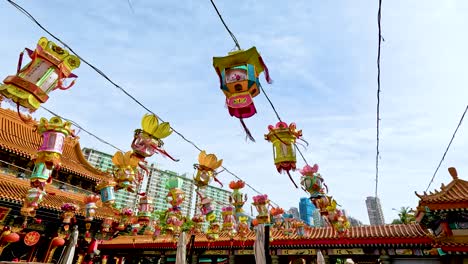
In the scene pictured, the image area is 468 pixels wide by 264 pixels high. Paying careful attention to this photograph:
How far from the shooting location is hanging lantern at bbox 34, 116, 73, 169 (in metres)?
6.34

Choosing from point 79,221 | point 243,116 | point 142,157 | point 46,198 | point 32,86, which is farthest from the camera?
point 79,221

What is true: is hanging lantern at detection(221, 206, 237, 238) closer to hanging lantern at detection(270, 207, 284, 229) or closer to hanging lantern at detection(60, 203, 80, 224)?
hanging lantern at detection(270, 207, 284, 229)

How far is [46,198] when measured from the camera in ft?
39.7

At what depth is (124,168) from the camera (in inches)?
353

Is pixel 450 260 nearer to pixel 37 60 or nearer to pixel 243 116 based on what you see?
pixel 243 116

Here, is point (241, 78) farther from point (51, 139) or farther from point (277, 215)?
point (277, 215)

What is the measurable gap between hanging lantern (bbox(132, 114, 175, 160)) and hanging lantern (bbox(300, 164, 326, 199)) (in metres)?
5.15

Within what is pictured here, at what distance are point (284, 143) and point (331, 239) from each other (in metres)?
8.39

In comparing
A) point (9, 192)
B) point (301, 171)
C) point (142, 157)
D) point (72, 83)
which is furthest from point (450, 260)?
point (9, 192)

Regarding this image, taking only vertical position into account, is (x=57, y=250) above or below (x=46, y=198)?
below

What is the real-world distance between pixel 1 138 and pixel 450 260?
20720mm

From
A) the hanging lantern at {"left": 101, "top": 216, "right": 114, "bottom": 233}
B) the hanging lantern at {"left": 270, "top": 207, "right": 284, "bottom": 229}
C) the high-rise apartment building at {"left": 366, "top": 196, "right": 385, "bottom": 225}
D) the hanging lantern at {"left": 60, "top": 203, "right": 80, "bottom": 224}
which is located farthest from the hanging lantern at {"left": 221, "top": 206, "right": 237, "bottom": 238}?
the high-rise apartment building at {"left": 366, "top": 196, "right": 385, "bottom": 225}

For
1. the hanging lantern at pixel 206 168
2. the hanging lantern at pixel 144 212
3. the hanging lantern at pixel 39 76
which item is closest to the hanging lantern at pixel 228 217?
the hanging lantern at pixel 206 168

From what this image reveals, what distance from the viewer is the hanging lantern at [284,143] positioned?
7.02 metres
